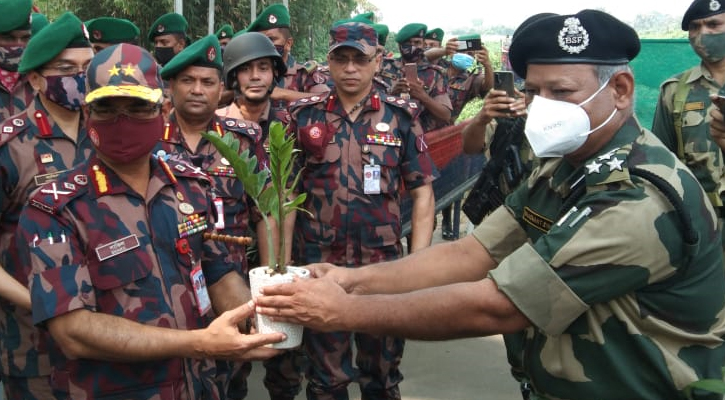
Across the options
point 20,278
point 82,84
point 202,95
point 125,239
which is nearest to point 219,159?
point 202,95

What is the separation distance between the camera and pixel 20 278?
2902 mm

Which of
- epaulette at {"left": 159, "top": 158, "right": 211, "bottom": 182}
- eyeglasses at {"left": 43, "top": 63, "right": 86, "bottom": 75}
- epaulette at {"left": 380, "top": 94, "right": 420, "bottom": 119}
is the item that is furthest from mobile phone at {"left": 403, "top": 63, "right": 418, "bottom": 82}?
epaulette at {"left": 159, "top": 158, "right": 211, "bottom": 182}

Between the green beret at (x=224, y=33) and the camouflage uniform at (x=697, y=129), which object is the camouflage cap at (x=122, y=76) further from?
the green beret at (x=224, y=33)

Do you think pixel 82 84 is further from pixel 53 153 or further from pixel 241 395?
pixel 241 395

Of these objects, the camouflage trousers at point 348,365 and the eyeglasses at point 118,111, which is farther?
the camouflage trousers at point 348,365

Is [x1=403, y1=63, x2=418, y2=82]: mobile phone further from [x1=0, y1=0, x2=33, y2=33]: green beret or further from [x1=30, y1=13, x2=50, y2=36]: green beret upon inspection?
[x1=0, y1=0, x2=33, y2=33]: green beret

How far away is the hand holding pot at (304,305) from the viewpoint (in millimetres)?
2260

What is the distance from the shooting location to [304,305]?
89.3 inches

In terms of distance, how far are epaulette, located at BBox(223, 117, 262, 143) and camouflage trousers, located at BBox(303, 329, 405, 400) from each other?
115cm

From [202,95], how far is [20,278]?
1.40 metres

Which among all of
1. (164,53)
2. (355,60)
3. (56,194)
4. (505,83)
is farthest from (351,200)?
(164,53)

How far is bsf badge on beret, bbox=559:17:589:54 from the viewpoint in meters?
2.12

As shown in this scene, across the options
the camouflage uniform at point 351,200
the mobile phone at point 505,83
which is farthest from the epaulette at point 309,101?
the mobile phone at point 505,83

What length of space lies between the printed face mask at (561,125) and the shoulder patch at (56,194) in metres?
1.49
